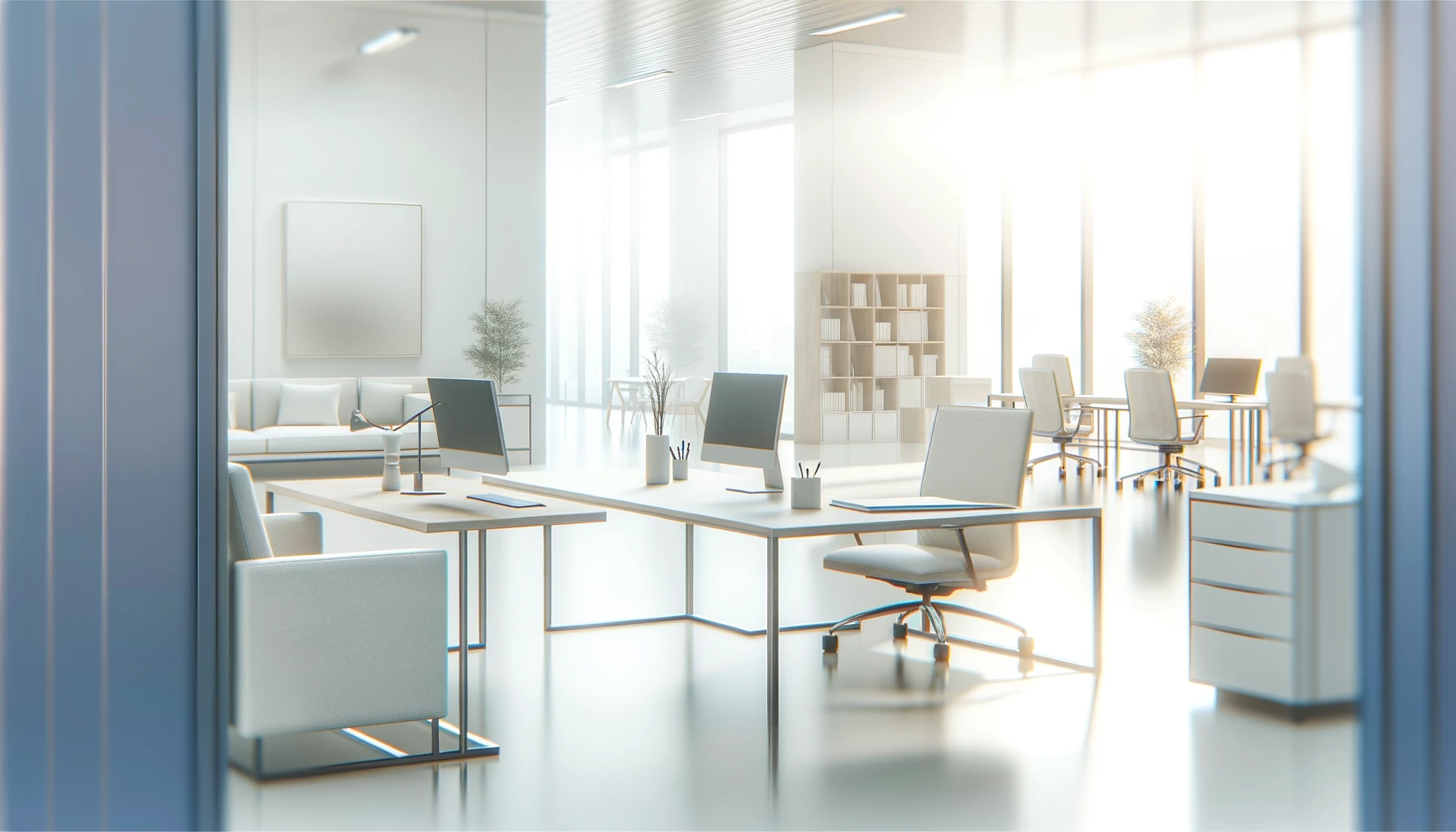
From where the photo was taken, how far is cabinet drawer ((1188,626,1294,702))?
3869 mm

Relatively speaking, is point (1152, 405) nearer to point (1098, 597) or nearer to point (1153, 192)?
point (1153, 192)

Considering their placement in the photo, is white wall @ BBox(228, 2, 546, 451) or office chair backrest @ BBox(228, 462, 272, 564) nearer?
office chair backrest @ BBox(228, 462, 272, 564)

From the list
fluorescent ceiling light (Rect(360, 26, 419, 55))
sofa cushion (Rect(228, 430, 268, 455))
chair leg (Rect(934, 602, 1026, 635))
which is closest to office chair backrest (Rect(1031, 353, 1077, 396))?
fluorescent ceiling light (Rect(360, 26, 419, 55))

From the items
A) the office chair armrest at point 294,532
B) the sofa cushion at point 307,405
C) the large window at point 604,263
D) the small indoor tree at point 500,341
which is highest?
the large window at point 604,263

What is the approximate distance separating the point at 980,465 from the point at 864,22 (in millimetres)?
7587

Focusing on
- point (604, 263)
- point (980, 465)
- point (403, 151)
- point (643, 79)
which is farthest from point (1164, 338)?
point (980, 465)

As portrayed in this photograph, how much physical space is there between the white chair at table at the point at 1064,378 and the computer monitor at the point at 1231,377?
940 millimetres

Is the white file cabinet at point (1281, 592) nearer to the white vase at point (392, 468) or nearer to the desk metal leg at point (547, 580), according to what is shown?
the desk metal leg at point (547, 580)

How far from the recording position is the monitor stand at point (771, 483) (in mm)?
4609

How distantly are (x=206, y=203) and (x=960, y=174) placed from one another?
498 inches

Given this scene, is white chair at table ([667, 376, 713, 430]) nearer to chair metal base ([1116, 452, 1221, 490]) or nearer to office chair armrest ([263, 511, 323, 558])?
chair metal base ([1116, 452, 1221, 490])

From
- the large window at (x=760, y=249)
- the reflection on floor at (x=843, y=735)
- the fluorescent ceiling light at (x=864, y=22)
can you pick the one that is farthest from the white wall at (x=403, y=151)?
the reflection on floor at (x=843, y=735)

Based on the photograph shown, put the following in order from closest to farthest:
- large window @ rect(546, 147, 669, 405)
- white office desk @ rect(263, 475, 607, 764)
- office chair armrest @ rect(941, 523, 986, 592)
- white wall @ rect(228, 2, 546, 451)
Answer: white office desk @ rect(263, 475, 607, 764), office chair armrest @ rect(941, 523, 986, 592), white wall @ rect(228, 2, 546, 451), large window @ rect(546, 147, 669, 405)

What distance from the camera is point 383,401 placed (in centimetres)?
1013
